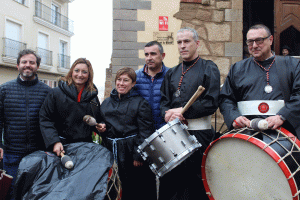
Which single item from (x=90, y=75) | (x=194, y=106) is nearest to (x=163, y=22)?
(x=90, y=75)

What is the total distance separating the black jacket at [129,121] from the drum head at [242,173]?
2.38ft

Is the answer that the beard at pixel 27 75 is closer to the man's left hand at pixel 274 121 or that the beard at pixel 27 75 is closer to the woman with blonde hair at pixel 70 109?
the woman with blonde hair at pixel 70 109

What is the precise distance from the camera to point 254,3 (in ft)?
20.1

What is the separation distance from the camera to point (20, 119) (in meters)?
2.49

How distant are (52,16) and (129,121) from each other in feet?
69.8

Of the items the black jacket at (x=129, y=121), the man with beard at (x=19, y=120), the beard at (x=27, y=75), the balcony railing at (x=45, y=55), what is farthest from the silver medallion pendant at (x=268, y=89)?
the balcony railing at (x=45, y=55)

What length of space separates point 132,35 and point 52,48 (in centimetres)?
1829

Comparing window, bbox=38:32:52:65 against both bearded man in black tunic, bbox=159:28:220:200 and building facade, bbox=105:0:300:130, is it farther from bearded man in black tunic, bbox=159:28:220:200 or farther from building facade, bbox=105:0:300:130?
bearded man in black tunic, bbox=159:28:220:200

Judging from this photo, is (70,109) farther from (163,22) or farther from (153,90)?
(163,22)

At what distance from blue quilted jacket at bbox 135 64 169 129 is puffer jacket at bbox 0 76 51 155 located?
107cm

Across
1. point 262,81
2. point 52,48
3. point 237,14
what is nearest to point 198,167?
point 262,81

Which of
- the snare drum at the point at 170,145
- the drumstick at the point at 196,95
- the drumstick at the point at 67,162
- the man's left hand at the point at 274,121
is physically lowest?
the drumstick at the point at 67,162

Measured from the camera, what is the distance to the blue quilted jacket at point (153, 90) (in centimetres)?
276

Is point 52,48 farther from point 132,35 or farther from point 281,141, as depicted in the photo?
point 281,141
